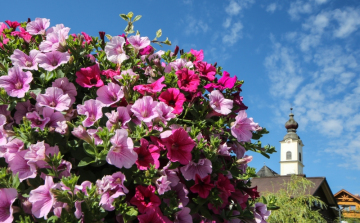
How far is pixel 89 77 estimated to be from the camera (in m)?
1.86

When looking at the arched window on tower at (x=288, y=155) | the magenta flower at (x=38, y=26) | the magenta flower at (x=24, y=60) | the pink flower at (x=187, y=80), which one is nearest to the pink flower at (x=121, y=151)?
the pink flower at (x=187, y=80)

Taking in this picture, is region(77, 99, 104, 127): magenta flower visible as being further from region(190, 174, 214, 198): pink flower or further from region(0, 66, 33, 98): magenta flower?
region(190, 174, 214, 198): pink flower

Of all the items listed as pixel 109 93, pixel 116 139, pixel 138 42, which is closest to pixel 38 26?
pixel 138 42

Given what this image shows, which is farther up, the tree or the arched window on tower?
the arched window on tower

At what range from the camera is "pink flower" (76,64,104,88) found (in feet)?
6.00

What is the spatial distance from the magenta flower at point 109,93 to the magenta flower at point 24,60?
0.42 m

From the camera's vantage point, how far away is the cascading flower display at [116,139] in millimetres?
1532

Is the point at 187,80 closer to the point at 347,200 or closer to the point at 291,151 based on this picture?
the point at 347,200

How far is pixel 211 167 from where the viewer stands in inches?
68.2

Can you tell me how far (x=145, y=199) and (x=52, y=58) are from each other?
92 cm

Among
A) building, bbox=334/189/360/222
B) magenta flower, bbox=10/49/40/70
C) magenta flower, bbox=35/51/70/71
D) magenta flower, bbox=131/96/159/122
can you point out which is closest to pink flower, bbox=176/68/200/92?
magenta flower, bbox=131/96/159/122

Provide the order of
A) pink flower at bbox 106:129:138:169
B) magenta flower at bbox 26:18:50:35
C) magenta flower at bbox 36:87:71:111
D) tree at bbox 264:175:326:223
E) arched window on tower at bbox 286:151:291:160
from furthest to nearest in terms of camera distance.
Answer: arched window on tower at bbox 286:151:291:160 < tree at bbox 264:175:326:223 < magenta flower at bbox 26:18:50:35 < magenta flower at bbox 36:87:71:111 < pink flower at bbox 106:129:138:169

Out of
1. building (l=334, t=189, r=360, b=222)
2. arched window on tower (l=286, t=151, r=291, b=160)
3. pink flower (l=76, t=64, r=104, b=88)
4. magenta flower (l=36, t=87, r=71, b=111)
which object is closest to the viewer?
magenta flower (l=36, t=87, r=71, b=111)

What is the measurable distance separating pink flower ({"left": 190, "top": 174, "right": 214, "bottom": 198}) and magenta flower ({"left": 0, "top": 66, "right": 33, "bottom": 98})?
0.98m
